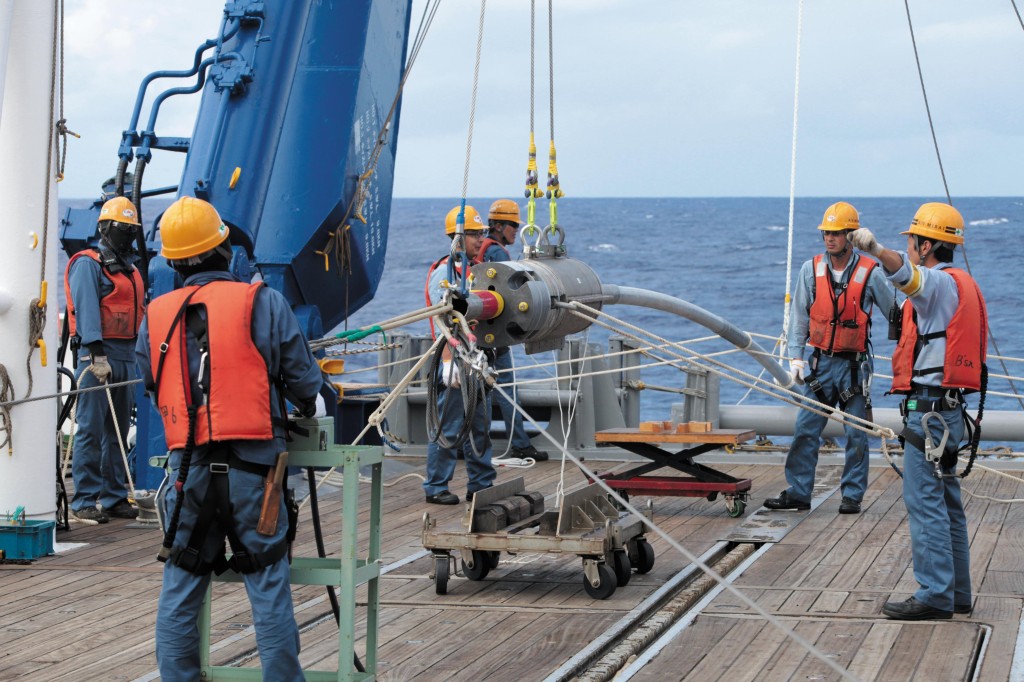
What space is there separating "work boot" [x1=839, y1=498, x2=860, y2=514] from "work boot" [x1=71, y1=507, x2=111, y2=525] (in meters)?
4.87

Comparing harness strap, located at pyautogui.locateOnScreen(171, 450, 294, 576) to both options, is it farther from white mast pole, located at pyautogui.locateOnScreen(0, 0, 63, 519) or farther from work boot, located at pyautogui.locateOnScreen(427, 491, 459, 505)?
work boot, located at pyautogui.locateOnScreen(427, 491, 459, 505)

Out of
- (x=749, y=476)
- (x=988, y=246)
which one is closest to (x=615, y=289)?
(x=749, y=476)

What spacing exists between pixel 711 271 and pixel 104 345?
56884mm

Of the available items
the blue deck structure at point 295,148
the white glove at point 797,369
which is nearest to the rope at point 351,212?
the blue deck structure at point 295,148

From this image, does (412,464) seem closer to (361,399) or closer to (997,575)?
(361,399)

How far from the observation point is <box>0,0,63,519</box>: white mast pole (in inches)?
303

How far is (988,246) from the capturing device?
7569 cm

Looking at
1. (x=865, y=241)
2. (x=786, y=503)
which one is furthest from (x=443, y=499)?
(x=865, y=241)

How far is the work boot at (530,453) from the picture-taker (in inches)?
465

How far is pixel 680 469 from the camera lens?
9.45 metres

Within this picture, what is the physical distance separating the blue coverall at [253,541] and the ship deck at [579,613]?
97 cm

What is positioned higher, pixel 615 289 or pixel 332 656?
pixel 615 289

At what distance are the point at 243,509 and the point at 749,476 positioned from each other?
22.8 feet

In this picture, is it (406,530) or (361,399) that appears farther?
(361,399)
